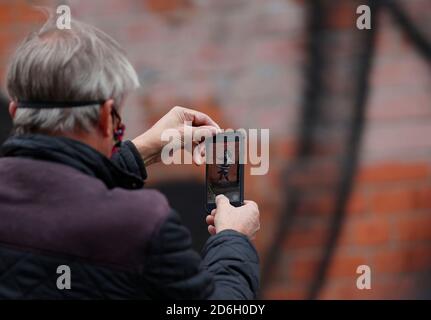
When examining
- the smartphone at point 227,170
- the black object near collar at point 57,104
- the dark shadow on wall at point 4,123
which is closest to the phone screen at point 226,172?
the smartphone at point 227,170

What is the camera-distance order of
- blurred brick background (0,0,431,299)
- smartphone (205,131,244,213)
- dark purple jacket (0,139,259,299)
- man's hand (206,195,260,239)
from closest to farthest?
dark purple jacket (0,139,259,299) < man's hand (206,195,260,239) < smartphone (205,131,244,213) < blurred brick background (0,0,431,299)

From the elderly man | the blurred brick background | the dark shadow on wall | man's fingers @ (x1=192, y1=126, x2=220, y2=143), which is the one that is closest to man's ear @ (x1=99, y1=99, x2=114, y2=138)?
the elderly man

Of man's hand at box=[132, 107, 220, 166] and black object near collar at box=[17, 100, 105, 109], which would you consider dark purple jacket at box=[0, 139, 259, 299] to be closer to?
black object near collar at box=[17, 100, 105, 109]

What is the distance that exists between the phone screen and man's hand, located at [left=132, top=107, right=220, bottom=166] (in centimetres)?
20

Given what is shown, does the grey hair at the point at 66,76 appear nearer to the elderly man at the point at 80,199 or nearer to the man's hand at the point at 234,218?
the elderly man at the point at 80,199

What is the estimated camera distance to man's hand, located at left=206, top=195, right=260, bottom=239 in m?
1.72

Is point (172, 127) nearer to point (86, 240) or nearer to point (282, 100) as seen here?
point (86, 240)

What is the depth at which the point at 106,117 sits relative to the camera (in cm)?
153

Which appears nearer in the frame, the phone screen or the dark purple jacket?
the dark purple jacket

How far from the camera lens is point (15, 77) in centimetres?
153

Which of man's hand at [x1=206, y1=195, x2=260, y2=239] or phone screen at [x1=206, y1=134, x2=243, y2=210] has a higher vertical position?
phone screen at [x1=206, y1=134, x2=243, y2=210]

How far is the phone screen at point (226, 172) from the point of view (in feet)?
6.20

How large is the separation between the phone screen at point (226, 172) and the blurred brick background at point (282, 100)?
3.70ft
